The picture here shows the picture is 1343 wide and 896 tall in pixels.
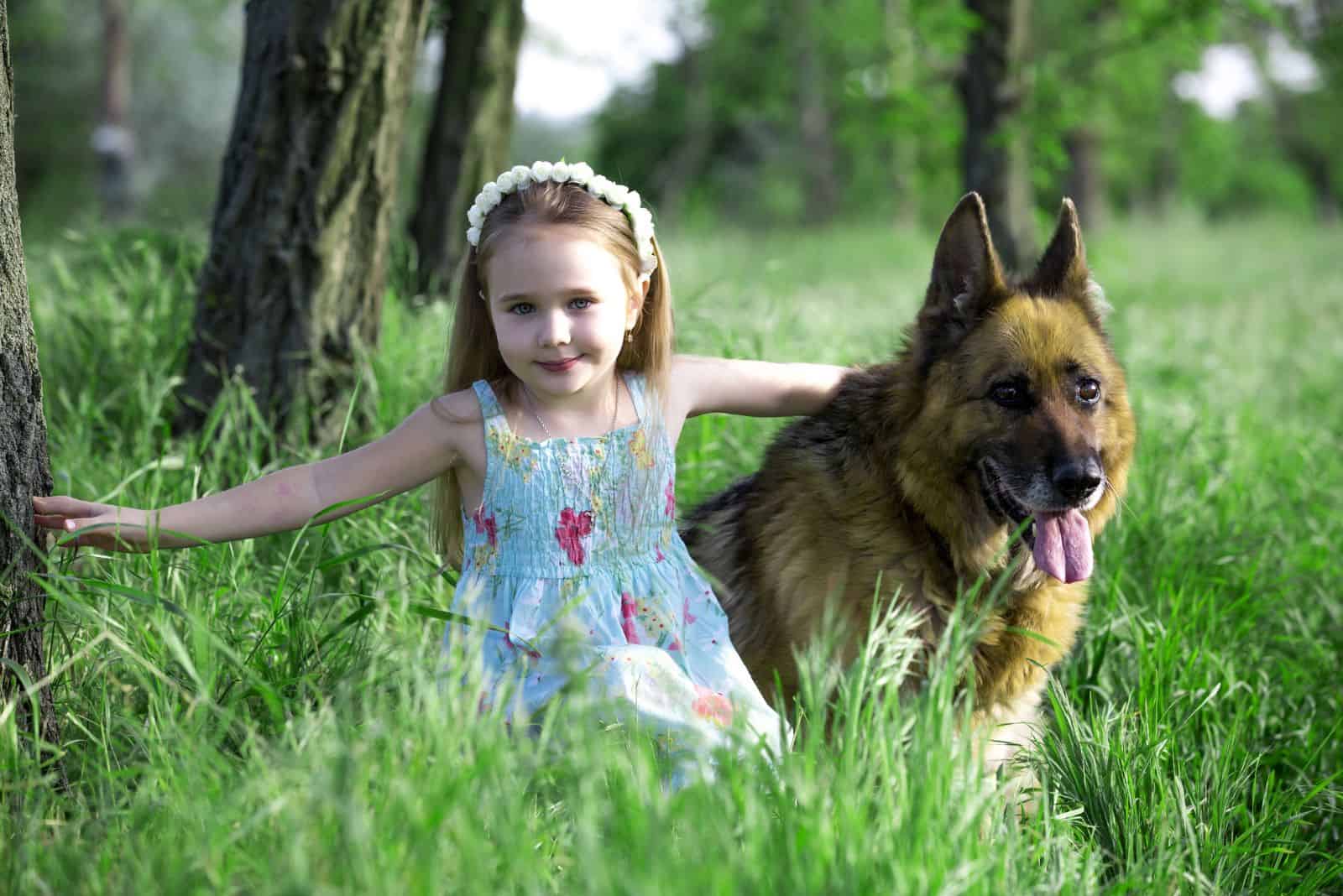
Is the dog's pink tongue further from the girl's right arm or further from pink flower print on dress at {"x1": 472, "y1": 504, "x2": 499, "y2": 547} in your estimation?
the girl's right arm

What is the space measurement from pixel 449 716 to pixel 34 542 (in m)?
1.17

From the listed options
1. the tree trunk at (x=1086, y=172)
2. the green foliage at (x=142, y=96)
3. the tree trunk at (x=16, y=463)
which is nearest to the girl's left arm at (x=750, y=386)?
the tree trunk at (x=16, y=463)

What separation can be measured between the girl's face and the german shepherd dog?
30.4 inches

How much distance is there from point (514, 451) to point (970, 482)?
117 centimetres

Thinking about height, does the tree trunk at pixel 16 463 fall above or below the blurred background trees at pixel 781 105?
below

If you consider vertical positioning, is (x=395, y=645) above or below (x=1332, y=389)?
below

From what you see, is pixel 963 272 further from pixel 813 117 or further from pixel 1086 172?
pixel 813 117

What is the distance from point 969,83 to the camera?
8773 mm

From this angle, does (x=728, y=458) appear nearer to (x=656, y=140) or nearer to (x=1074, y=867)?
(x=1074, y=867)

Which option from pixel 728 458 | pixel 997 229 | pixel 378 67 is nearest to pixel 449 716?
pixel 728 458

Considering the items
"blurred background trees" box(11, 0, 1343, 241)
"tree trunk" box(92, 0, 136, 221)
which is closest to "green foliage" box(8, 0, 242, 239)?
"blurred background trees" box(11, 0, 1343, 241)

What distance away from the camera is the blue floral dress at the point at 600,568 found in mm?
2461

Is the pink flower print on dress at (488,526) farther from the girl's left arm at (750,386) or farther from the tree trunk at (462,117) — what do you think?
the tree trunk at (462,117)

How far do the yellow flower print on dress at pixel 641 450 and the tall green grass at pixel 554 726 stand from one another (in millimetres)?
Result: 607
